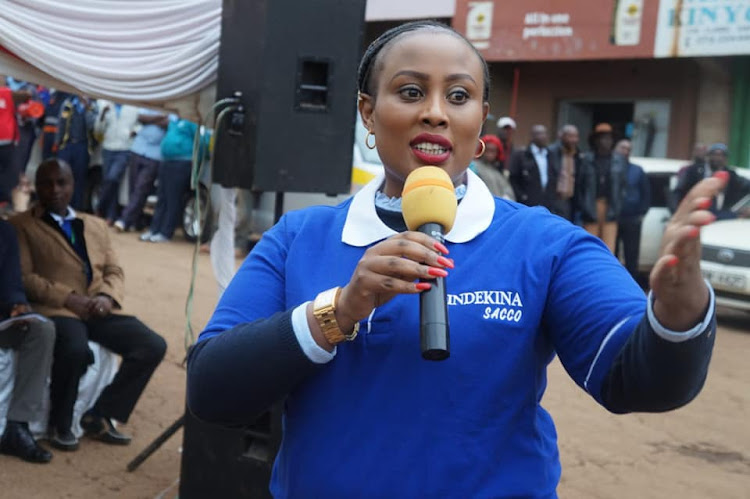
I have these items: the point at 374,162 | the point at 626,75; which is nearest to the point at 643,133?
the point at 626,75

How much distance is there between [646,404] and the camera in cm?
145

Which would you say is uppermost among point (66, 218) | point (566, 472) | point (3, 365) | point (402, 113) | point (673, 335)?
point (402, 113)

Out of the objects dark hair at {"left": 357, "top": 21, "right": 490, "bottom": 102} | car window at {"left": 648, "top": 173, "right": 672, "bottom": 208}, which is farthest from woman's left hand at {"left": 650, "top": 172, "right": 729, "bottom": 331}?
car window at {"left": 648, "top": 173, "right": 672, "bottom": 208}

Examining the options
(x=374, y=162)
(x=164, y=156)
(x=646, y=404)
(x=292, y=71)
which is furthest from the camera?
(x=164, y=156)

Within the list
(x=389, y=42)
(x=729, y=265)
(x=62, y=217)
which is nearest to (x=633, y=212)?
(x=729, y=265)

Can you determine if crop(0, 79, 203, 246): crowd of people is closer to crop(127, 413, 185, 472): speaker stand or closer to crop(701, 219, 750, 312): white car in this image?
crop(701, 219, 750, 312): white car

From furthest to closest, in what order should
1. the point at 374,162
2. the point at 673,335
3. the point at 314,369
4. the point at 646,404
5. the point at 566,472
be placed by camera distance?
the point at 374,162
the point at 566,472
the point at 314,369
the point at 646,404
the point at 673,335

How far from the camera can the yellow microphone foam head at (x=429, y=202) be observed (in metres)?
1.54

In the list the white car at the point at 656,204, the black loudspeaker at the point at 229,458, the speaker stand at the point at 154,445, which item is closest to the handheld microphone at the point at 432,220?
the black loudspeaker at the point at 229,458

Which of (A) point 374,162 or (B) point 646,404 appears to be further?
(A) point 374,162

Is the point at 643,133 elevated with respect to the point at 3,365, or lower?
elevated

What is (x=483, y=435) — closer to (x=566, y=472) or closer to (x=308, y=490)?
(x=308, y=490)

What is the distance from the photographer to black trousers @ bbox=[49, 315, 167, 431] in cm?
554

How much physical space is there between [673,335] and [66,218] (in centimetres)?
515
